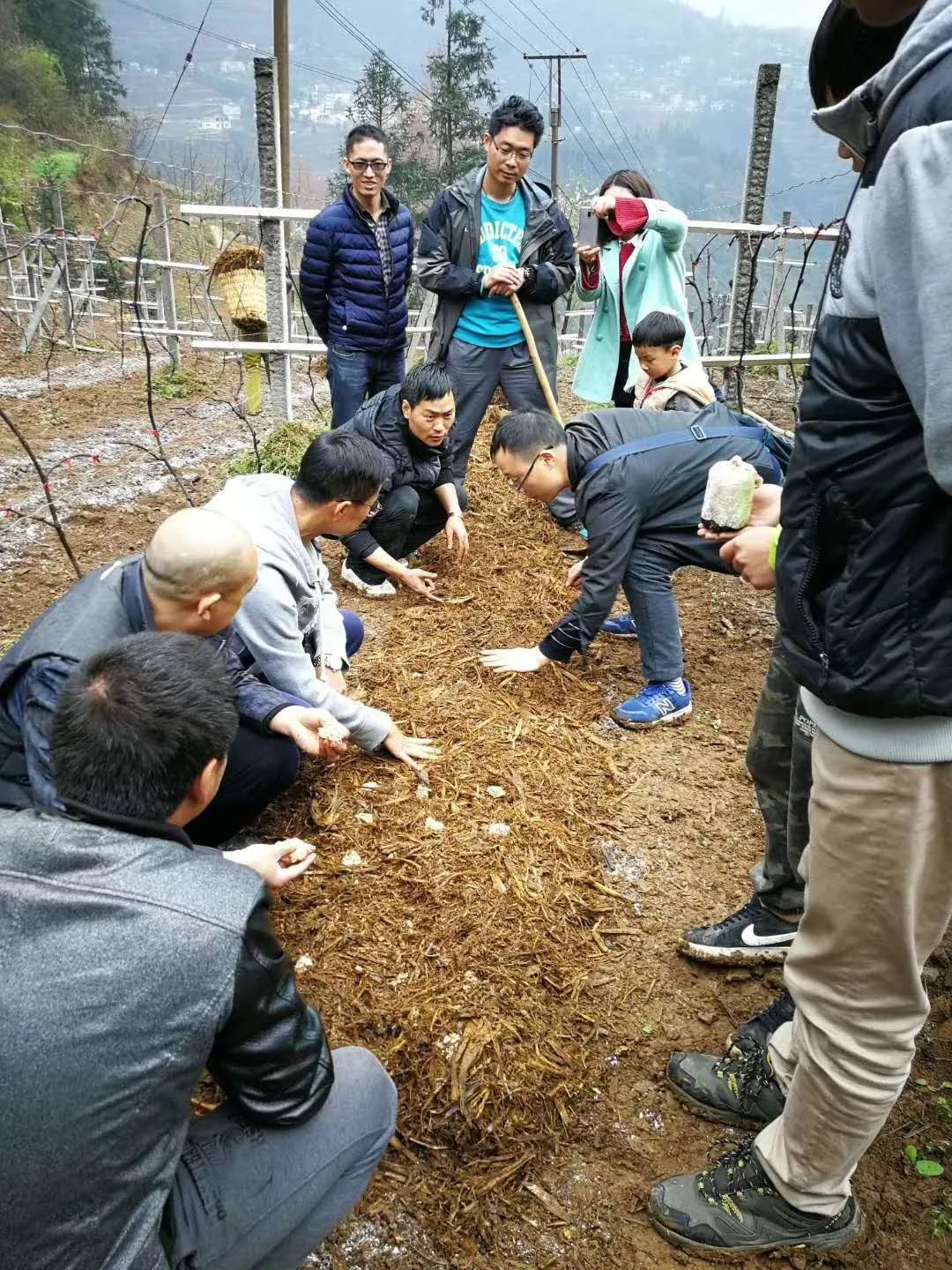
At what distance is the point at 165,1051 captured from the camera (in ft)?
3.62

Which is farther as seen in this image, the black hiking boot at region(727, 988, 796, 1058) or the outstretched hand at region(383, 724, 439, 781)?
the outstretched hand at region(383, 724, 439, 781)

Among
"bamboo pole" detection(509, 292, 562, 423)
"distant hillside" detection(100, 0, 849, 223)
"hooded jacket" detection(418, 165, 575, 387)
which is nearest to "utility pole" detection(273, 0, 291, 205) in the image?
"hooded jacket" detection(418, 165, 575, 387)

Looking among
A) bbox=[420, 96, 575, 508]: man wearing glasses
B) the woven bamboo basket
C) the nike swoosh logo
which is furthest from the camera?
the woven bamboo basket

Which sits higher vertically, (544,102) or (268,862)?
(544,102)

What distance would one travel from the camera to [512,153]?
4.55 metres

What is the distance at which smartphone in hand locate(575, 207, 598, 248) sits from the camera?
4.77 meters

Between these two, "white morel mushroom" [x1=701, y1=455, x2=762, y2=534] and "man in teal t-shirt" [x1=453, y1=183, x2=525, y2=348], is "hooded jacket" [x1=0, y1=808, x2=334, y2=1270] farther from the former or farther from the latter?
"man in teal t-shirt" [x1=453, y1=183, x2=525, y2=348]

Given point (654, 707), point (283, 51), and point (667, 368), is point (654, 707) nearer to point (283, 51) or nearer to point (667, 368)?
point (667, 368)

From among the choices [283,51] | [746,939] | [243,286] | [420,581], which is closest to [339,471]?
[420,581]

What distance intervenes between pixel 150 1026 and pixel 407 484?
3.54 metres

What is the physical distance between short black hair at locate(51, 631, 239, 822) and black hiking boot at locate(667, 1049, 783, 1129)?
1367mm

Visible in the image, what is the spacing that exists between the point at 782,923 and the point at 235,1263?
4.95 feet

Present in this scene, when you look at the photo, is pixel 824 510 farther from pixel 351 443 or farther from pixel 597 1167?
pixel 351 443

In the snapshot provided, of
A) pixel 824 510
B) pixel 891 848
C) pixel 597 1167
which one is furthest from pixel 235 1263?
pixel 824 510
